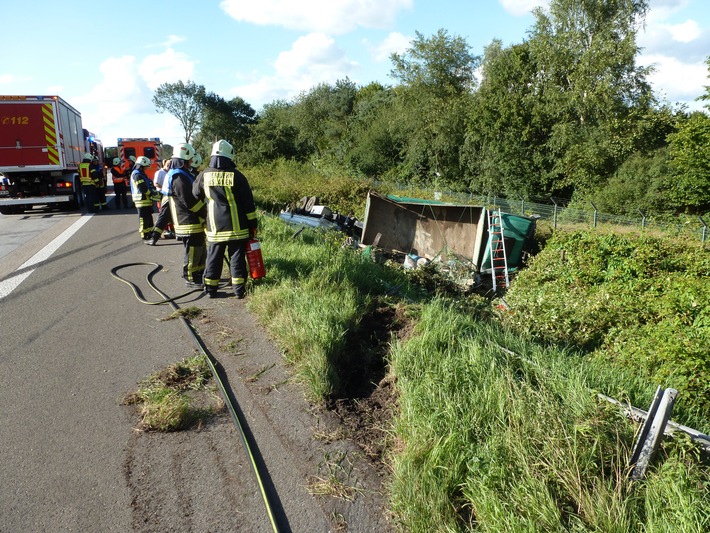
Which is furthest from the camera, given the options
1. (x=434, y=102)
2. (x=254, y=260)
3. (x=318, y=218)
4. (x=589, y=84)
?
(x=434, y=102)

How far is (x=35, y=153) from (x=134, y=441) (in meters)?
14.6

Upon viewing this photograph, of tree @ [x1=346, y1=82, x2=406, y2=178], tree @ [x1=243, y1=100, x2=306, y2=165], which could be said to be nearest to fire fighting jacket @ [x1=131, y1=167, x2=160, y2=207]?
tree @ [x1=243, y1=100, x2=306, y2=165]

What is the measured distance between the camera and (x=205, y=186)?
6.21m

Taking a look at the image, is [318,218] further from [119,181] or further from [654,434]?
[654,434]

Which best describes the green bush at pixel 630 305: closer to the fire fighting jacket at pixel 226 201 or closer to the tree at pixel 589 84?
the fire fighting jacket at pixel 226 201

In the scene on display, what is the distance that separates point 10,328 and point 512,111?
1161 inches

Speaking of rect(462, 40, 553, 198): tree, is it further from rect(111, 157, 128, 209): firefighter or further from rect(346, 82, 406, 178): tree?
rect(111, 157, 128, 209): firefighter

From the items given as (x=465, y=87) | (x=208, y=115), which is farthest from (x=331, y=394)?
(x=208, y=115)

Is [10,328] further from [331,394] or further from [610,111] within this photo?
[610,111]

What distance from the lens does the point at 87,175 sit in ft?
50.8

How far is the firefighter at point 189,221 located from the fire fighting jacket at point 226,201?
2.53 feet

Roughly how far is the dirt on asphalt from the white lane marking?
4.20 metres

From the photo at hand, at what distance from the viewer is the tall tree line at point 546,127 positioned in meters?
24.4

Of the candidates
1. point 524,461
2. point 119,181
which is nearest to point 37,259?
point 524,461
